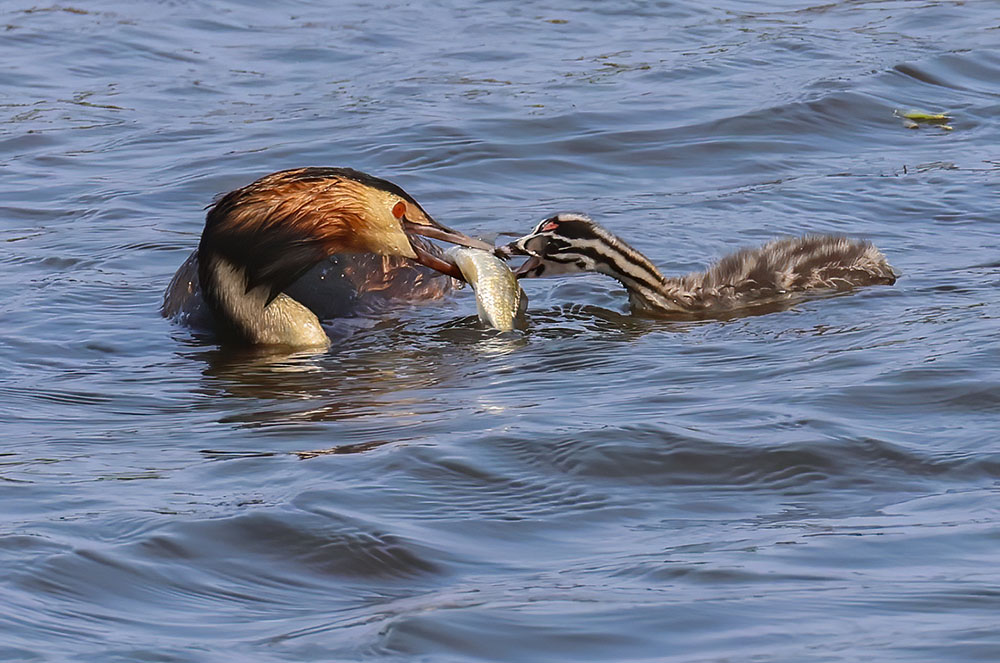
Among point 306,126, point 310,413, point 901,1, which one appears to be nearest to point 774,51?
point 901,1

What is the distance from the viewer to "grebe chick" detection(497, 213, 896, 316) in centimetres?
836

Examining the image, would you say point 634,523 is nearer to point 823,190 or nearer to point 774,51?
point 823,190

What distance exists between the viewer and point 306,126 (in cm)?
1220

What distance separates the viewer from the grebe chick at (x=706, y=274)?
8.36m

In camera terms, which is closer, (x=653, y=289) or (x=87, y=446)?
(x=87, y=446)

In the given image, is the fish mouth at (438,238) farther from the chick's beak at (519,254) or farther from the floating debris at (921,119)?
the floating debris at (921,119)

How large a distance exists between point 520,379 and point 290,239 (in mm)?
1419

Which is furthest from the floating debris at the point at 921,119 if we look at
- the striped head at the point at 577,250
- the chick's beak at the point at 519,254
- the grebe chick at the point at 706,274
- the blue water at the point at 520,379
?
the chick's beak at the point at 519,254

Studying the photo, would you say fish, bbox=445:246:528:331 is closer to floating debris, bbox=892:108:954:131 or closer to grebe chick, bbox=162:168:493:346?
grebe chick, bbox=162:168:493:346

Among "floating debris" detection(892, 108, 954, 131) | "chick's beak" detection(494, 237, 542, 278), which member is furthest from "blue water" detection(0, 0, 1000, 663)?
"chick's beak" detection(494, 237, 542, 278)

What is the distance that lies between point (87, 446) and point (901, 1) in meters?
11.3

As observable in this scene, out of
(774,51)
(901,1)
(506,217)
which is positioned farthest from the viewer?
(901,1)

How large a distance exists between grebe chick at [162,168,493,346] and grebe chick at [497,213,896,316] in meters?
0.41

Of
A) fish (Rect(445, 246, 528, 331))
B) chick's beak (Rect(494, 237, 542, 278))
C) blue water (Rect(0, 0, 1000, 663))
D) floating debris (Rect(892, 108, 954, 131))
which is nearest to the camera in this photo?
blue water (Rect(0, 0, 1000, 663))
